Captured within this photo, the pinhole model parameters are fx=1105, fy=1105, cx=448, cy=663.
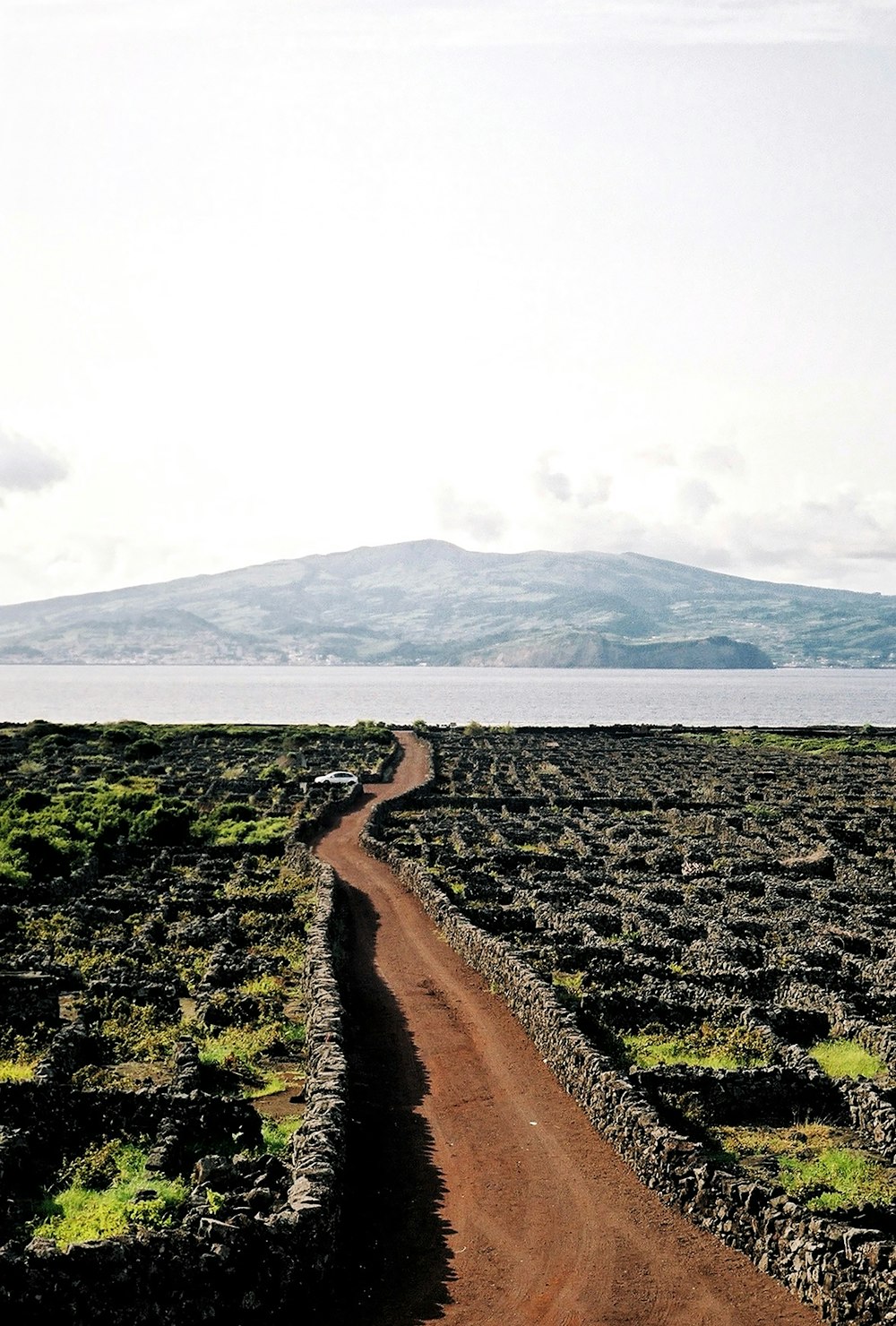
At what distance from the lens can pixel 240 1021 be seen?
28406 mm

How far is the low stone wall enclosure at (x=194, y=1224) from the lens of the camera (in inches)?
517

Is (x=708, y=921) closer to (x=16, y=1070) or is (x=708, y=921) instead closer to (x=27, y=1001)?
(x=27, y=1001)

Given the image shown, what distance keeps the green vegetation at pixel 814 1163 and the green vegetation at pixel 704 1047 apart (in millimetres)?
3228

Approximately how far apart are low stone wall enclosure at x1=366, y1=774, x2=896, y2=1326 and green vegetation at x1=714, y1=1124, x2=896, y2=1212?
2.28 feet

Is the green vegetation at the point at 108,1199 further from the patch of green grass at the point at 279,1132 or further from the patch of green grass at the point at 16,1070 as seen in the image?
the patch of green grass at the point at 16,1070

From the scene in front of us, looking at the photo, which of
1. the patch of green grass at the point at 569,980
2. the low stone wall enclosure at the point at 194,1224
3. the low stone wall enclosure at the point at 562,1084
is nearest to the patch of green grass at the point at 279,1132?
the low stone wall enclosure at the point at 194,1224

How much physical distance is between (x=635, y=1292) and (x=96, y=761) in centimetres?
9710

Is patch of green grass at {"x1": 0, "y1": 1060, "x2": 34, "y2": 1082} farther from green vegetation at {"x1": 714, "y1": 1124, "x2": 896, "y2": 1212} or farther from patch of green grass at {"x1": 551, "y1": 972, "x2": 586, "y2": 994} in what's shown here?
green vegetation at {"x1": 714, "y1": 1124, "x2": 896, "y2": 1212}

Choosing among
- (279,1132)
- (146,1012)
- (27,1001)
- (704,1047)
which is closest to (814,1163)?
(704,1047)

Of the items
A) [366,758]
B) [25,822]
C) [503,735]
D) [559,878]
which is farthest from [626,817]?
[503,735]

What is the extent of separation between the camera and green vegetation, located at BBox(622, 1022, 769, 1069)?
2584cm

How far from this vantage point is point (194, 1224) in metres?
15.2

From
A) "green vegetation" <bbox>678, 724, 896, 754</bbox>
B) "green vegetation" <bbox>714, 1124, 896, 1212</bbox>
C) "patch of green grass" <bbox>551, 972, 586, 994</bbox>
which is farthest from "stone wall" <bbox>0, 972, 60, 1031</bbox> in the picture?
"green vegetation" <bbox>678, 724, 896, 754</bbox>

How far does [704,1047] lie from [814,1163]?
22.7 ft
